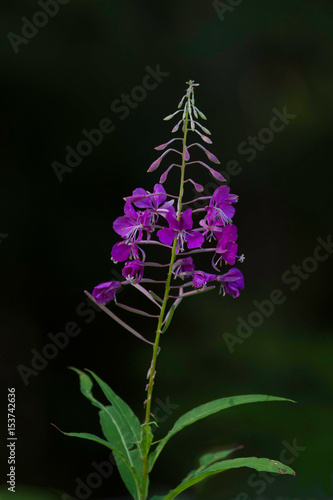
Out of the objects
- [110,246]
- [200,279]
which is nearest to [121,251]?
[200,279]

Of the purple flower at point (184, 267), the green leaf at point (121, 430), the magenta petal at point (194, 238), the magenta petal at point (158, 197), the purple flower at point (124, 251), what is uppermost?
the magenta petal at point (158, 197)

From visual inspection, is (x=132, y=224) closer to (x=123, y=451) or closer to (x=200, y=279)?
(x=200, y=279)

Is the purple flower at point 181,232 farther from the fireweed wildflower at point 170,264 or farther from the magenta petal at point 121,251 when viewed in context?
the magenta petal at point 121,251

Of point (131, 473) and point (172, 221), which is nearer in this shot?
point (172, 221)

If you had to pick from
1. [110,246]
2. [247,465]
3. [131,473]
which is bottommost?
[247,465]

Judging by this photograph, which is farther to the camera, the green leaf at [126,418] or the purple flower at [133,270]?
the green leaf at [126,418]

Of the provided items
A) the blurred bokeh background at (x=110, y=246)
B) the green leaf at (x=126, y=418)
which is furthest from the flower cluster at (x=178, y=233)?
the blurred bokeh background at (x=110, y=246)
